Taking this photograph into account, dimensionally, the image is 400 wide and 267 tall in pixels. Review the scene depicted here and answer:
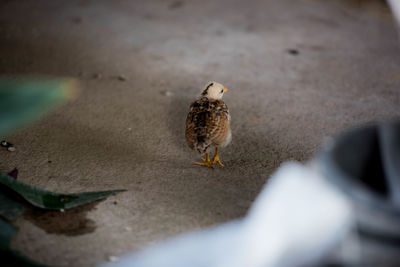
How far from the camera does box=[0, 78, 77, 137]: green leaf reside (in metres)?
4.29

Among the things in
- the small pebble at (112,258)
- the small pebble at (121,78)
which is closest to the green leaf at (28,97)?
the small pebble at (121,78)

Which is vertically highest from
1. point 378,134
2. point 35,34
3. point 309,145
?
point 378,134

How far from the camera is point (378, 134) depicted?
148cm

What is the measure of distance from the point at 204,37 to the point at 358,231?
5086mm

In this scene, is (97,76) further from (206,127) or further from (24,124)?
(206,127)

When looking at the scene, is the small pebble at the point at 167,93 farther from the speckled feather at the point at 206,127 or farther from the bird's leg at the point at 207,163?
the bird's leg at the point at 207,163

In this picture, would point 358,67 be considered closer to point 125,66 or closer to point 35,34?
point 125,66

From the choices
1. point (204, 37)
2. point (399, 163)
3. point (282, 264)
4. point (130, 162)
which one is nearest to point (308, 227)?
point (282, 264)

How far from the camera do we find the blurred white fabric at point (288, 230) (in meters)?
1.31

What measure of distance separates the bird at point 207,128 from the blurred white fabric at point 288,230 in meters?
1.82

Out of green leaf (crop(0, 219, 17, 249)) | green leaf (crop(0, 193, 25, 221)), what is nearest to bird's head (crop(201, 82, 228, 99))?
green leaf (crop(0, 193, 25, 221))

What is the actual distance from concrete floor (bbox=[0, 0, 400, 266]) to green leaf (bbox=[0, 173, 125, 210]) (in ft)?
0.23

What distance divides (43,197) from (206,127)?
1.20 m

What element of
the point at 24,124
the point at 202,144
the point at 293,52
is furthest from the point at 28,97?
the point at 293,52
